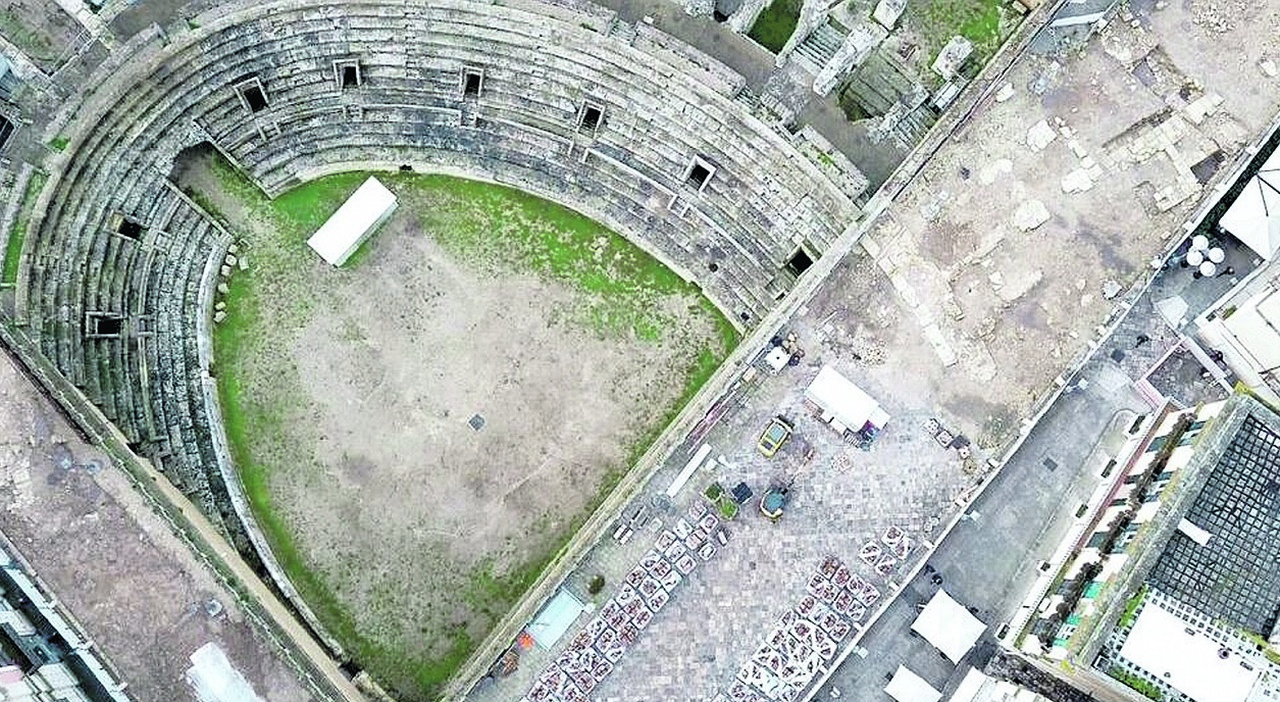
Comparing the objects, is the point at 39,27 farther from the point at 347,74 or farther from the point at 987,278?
the point at 987,278

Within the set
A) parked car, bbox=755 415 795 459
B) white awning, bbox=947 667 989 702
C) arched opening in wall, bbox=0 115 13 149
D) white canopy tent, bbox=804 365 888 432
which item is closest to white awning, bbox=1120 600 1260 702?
white awning, bbox=947 667 989 702

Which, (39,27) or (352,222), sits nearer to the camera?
(39,27)

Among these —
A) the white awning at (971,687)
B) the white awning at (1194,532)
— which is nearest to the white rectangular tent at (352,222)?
the white awning at (971,687)

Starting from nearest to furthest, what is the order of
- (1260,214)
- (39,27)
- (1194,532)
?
1. (1194,532)
2. (1260,214)
3. (39,27)

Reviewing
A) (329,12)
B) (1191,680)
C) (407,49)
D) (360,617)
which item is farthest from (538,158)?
(1191,680)

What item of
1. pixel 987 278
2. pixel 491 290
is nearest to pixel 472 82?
pixel 491 290

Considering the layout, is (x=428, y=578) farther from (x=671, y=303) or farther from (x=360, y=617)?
(x=671, y=303)
